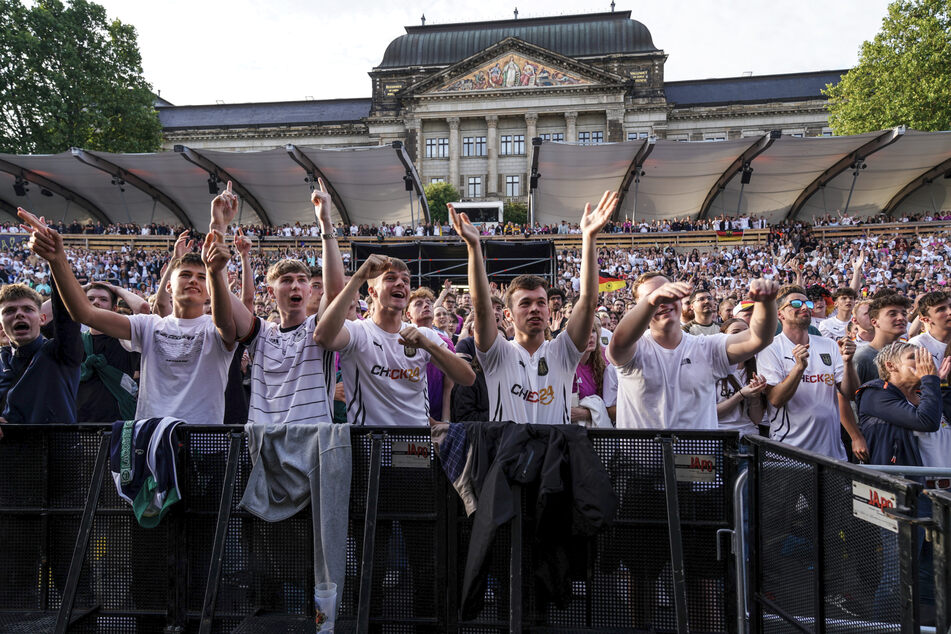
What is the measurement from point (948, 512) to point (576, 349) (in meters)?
1.94

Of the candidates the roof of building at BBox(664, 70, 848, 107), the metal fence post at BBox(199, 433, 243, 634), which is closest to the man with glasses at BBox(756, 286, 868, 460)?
the metal fence post at BBox(199, 433, 243, 634)

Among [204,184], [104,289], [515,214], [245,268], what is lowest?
[104,289]

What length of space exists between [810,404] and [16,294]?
18.6 ft

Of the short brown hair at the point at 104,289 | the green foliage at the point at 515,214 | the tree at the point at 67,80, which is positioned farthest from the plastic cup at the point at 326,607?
the green foliage at the point at 515,214

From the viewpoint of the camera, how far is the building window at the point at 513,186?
61.0 metres

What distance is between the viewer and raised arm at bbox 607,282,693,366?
3.15 meters

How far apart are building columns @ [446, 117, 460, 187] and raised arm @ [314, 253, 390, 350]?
58.0 meters

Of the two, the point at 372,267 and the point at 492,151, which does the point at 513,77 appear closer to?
the point at 492,151

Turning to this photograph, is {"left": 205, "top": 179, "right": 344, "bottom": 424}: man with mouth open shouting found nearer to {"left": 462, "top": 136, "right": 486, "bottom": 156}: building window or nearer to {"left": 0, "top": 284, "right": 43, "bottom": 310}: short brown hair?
{"left": 0, "top": 284, "right": 43, "bottom": 310}: short brown hair

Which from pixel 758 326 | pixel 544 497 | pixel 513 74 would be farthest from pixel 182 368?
pixel 513 74

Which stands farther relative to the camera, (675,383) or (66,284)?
(675,383)

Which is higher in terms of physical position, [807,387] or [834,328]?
[834,328]

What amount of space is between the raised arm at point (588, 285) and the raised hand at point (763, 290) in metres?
0.89

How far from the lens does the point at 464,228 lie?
3521mm
